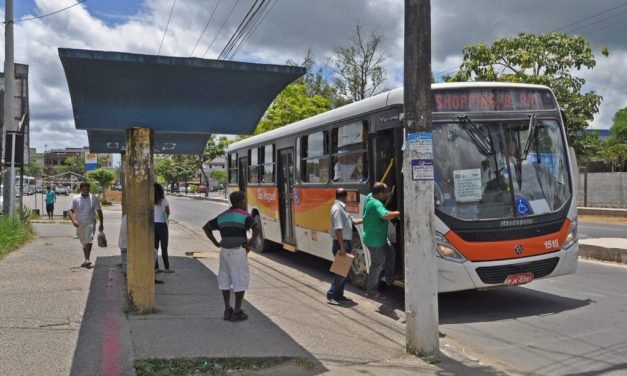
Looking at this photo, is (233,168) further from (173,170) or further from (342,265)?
(173,170)

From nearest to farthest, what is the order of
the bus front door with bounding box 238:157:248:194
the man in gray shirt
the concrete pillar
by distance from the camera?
the concrete pillar
the man in gray shirt
the bus front door with bounding box 238:157:248:194

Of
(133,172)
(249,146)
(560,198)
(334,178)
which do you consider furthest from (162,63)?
(249,146)

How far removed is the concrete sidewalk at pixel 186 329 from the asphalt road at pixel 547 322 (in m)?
0.49

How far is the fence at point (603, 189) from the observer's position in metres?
28.7

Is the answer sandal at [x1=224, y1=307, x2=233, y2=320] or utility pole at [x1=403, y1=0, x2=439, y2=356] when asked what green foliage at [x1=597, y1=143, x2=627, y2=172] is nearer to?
utility pole at [x1=403, y1=0, x2=439, y2=356]

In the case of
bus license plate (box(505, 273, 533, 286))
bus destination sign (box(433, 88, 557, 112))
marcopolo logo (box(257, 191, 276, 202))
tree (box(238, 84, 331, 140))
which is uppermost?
tree (box(238, 84, 331, 140))

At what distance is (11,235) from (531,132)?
1213 centimetres

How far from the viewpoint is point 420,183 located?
537 centimetres

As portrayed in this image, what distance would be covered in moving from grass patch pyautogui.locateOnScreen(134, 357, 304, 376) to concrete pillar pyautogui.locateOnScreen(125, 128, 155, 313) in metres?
1.93

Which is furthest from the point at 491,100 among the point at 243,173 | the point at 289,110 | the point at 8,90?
the point at 289,110

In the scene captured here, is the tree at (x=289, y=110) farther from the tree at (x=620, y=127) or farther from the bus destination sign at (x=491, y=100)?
the tree at (x=620, y=127)

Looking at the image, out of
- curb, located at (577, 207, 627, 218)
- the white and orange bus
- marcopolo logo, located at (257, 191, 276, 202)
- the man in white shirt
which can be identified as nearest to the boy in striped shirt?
the white and orange bus

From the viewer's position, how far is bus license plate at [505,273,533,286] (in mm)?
7051

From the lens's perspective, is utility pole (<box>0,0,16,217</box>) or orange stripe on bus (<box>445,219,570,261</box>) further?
utility pole (<box>0,0,16,217</box>)
